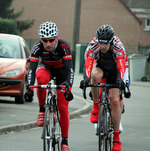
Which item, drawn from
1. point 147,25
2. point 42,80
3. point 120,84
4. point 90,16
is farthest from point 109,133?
point 147,25

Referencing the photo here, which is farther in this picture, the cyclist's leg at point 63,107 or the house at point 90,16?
the house at point 90,16

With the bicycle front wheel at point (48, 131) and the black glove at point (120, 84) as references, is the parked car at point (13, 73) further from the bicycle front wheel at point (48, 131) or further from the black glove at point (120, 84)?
the bicycle front wheel at point (48, 131)

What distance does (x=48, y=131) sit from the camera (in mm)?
6395

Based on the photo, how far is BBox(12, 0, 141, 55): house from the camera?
180ft

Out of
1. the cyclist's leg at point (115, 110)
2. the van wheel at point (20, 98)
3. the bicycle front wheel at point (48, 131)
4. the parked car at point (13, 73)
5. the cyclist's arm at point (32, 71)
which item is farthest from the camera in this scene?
the van wheel at point (20, 98)

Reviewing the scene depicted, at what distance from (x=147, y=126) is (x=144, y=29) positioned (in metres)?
56.8

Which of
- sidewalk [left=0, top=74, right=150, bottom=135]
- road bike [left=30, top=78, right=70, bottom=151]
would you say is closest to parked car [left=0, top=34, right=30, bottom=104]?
sidewalk [left=0, top=74, right=150, bottom=135]

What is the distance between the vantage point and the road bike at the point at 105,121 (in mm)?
6664

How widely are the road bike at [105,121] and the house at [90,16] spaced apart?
4747cm

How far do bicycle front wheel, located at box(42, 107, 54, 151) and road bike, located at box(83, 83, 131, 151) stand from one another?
61 centimetres

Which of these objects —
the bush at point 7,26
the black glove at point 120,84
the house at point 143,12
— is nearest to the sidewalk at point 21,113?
the black glove at point 120,84

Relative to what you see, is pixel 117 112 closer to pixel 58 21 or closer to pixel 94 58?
pixel 94 58

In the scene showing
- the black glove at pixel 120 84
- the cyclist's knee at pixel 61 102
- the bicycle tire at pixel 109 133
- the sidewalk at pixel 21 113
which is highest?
the black glove at pixel 120 84

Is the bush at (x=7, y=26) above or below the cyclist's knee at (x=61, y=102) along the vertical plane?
above
